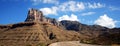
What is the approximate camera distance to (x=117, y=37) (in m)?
53.0

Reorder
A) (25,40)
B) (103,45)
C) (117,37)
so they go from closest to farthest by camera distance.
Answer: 1. (103,45)
2. (117,37)
3. (25,40)

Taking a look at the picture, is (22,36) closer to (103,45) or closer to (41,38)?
(41,38)

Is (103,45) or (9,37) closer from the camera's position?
(103,45)

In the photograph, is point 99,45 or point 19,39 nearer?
point 99,45

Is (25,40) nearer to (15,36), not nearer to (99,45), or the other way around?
(15,36)

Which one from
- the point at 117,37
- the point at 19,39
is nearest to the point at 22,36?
the point at 19,39

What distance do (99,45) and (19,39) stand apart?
148m

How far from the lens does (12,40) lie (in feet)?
634

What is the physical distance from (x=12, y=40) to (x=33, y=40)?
15.5m

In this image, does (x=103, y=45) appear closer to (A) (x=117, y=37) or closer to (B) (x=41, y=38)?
(A) (x=117, y=37)

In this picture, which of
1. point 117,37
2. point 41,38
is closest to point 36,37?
point 41,38

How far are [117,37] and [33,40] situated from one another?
14352cm

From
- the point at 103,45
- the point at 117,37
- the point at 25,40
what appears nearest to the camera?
the point at 103,45

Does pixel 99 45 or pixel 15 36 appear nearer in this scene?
pixel 99 45
